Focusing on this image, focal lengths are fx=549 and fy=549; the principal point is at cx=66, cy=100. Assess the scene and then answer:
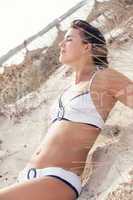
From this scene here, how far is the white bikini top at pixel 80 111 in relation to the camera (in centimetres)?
312

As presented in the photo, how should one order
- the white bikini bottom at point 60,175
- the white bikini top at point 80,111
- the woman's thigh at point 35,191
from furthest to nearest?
the white bikini top at point 80,111
the white bikini bottom at point 60,175
the woman's thigh at point 35,191

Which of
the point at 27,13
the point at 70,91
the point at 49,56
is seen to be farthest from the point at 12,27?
the point at 70,91

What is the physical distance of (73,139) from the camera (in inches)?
121

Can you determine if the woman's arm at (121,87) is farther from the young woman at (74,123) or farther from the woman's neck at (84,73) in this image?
the woman's neck at (84,73)

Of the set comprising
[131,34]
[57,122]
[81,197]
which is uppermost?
[131,34]

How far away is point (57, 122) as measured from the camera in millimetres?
3205

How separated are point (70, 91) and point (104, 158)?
455mm

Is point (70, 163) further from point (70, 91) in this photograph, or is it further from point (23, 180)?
point (70, 91)

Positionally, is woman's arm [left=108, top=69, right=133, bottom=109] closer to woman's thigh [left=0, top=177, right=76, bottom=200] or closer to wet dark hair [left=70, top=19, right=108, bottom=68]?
wet dark hair [left=70, top=19, right=108, bottom=68]

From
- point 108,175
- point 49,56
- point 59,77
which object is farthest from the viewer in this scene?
point 49,56

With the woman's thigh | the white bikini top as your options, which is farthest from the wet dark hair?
the woman's thigh

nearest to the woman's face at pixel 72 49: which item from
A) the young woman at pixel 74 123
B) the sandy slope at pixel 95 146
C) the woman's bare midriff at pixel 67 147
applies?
the young woman at pixel 74 123

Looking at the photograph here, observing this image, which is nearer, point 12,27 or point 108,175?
point 108,175

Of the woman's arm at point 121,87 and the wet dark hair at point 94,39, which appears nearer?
Result: the woman's arm at point 121,87
